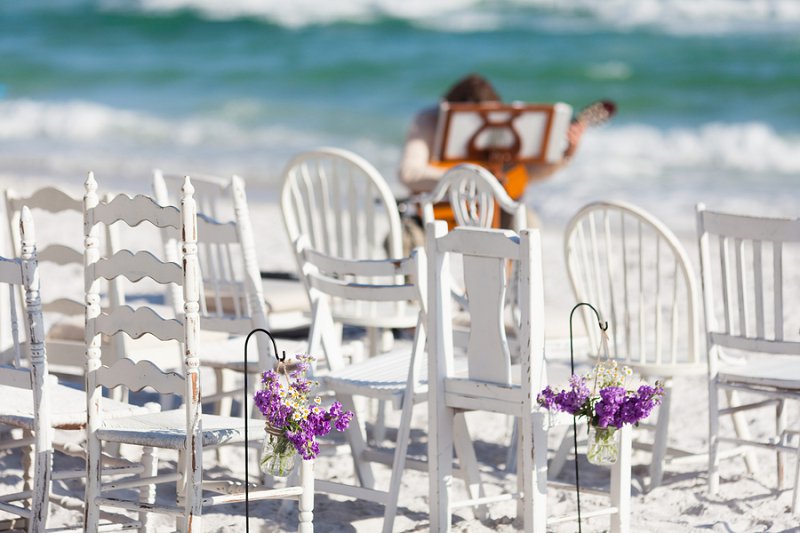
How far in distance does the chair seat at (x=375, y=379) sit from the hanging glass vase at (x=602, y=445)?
54 cm

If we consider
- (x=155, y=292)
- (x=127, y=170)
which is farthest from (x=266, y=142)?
(x=155, y=292)

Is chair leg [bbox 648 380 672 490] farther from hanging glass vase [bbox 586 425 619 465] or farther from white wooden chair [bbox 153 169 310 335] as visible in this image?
white wooden chair [bbox 153 169 310 335]

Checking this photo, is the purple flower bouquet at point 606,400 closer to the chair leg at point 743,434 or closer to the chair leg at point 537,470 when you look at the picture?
the chair leg at point 537,470

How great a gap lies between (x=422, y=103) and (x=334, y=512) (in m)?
13.3

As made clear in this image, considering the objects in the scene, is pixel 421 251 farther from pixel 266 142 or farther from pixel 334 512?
pixel 266 142

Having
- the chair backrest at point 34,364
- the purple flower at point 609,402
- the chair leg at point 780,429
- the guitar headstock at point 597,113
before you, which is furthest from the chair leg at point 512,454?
the guitar headstock at point 597,113

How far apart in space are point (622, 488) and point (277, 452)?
3.19ft

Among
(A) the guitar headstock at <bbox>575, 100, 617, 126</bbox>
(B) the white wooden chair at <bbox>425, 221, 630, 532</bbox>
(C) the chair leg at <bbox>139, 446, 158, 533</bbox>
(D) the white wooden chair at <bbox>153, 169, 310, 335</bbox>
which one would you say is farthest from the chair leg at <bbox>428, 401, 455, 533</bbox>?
(A) the guitar headstock at <bbox>575, 100, 617, 126</bbox>

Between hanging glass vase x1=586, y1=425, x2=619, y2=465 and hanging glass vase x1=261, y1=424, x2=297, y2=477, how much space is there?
0.72 meters

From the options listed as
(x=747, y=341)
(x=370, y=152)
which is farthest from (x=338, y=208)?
(x=370, y=152)

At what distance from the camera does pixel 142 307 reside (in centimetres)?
301

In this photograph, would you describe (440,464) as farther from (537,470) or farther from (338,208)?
(338,208)

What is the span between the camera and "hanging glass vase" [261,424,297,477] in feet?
9.54

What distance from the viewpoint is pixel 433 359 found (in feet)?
10.9
